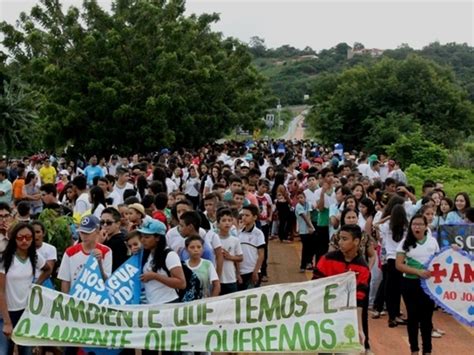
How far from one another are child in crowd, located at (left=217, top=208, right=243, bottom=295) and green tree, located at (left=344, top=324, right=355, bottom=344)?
6.70ft

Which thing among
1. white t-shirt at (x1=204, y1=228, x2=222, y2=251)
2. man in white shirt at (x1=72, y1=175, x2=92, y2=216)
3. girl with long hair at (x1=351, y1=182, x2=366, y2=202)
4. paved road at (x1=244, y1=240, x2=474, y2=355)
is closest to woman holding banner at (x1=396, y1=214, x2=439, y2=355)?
paved road at (x1=244, y1=240, x2=474, y2=355)

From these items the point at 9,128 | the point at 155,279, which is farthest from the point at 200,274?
the point at 9,128

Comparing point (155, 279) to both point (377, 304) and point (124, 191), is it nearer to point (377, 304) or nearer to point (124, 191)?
point (377, 304)

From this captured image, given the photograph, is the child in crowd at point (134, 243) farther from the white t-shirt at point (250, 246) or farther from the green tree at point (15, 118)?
the green tree at point (15, 118)

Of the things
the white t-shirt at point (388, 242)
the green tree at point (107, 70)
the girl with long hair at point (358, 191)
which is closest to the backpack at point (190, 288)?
the white t-shirt at point (388, 242)

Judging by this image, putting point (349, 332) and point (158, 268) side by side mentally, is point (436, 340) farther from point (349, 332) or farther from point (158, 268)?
point (158, 268)

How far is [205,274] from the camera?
7.63m

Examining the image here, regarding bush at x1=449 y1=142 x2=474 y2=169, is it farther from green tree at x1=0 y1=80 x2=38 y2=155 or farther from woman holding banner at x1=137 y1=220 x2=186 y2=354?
woman holding banner at x1=137 y1=220 x2=186 y2=354

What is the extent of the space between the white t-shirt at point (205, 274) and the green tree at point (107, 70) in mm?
17653

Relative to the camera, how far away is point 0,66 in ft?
116

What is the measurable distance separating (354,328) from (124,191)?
6.53 metres

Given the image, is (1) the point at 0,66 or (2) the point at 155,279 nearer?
(2) the point at 155,279

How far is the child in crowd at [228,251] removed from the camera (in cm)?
862

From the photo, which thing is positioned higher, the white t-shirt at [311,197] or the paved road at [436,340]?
the white t-shirt at [311,197]
